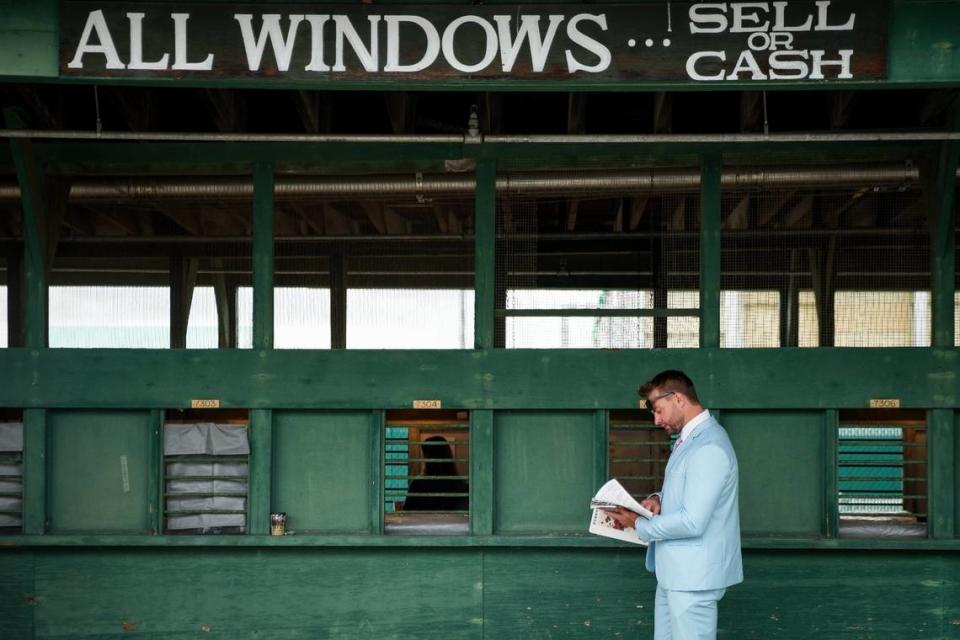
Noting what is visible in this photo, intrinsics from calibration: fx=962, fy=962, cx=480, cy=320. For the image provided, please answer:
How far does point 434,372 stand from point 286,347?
1008mm

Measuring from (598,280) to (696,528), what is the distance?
2.27 metres

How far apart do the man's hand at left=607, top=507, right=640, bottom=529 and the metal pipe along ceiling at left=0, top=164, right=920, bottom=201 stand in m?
2.42

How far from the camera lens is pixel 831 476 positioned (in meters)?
6.18

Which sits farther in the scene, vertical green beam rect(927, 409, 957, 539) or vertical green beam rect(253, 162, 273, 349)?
vertical green beam rect(253, 162, 273, 349)

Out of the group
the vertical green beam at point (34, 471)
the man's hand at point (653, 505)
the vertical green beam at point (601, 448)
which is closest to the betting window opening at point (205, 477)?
the vertical green beam at point (34, 471)

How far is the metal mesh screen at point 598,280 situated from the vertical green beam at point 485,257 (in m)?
0.08

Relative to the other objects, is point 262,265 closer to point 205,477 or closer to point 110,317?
point 110,317

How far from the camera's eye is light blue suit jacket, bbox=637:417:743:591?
4.51m

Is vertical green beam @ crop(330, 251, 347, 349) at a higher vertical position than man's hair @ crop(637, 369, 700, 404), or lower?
higher

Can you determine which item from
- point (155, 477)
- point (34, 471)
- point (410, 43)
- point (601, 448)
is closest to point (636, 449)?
point (601, 448)

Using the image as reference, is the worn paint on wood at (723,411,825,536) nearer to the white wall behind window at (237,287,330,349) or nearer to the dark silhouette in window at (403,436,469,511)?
the dark silhouette in window at (403,436,469,511)

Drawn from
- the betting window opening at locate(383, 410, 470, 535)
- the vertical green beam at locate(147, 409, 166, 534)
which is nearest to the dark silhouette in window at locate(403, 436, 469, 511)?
the betting window opening at locate(383, 410, 470, 535)

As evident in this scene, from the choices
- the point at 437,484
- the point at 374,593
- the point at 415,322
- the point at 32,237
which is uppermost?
the point at 32,237

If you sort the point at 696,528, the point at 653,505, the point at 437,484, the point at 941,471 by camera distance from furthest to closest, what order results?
the point at 437,484
the point at 941,471
the point at 653,505
the point at 696,528
